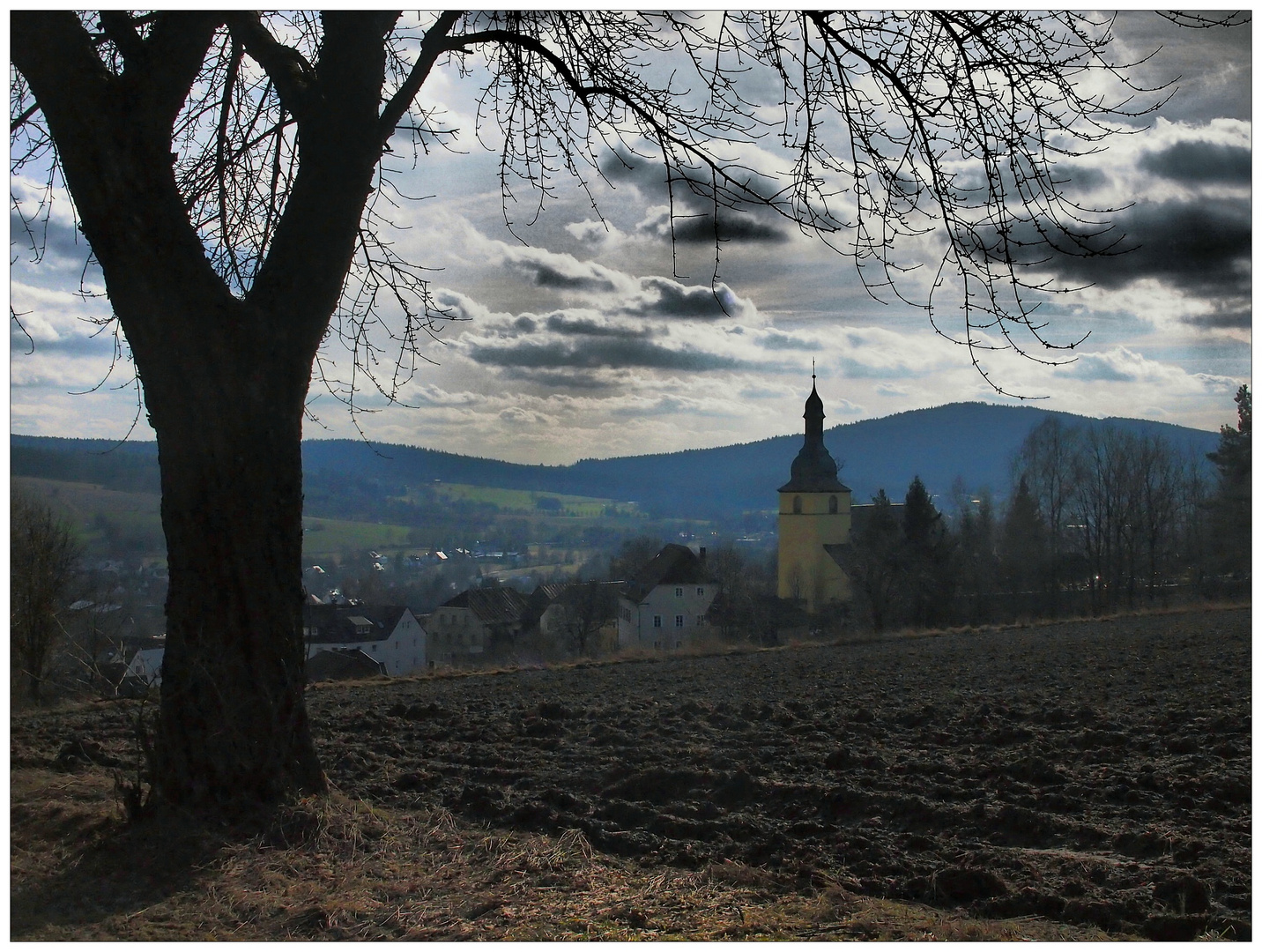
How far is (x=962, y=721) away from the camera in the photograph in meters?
4.65

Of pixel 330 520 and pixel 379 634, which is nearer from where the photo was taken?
pixel 330 520

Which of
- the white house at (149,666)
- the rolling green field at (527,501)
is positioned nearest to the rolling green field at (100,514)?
the white house at (149,666)

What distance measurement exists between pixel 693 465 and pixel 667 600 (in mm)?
4867

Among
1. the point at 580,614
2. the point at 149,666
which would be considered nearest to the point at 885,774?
the point at 149,666

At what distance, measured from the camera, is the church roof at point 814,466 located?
883cm

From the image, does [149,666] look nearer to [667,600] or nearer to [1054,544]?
[667,600]

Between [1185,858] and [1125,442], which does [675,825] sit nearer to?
[1185,858]

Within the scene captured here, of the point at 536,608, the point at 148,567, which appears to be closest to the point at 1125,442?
the point at 536,608

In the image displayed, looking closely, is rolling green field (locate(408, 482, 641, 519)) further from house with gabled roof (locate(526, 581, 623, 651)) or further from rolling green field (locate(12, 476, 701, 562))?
house with gabled roof (locate(526, 581, 623, 651))

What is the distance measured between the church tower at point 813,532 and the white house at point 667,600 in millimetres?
1562

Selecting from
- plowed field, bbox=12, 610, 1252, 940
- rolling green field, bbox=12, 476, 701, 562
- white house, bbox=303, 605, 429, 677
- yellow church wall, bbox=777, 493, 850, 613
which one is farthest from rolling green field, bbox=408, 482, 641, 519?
yellow church wall, bbox=777, 493, 850, 613

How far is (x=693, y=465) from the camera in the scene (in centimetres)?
787

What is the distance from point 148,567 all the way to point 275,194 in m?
1.91

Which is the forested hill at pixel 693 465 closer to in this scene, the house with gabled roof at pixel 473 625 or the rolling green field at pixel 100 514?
the rolling green field at pixel 100 514
